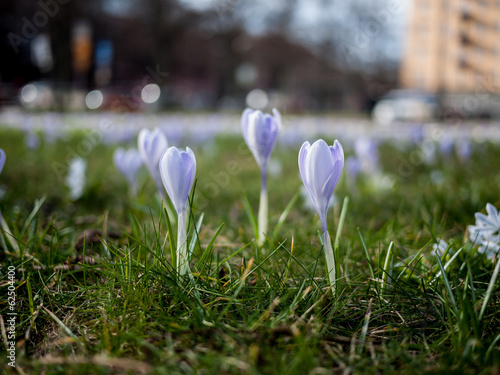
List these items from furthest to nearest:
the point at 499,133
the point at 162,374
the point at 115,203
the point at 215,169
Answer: the point at 499,133
the point at 215,169
the point at 115,203
the point at 162,374

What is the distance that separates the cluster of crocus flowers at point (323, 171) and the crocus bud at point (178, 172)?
0.36 m

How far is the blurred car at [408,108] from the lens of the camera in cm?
2186

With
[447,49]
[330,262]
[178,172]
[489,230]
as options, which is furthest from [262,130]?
[447,49]

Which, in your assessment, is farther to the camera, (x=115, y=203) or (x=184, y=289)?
(x=115, y=203)

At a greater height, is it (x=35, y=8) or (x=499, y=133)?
(x=35, y=8)

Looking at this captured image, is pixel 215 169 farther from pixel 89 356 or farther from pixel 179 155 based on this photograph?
pixel 89 356

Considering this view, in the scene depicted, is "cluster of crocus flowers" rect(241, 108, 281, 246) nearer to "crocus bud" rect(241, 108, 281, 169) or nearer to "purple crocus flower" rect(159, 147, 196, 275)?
"crocus bud" rect(241, 108, 281, 169)

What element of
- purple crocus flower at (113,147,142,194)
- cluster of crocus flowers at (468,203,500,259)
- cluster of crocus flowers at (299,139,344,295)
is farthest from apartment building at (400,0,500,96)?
cluster of crocus flowers at (299,139,344,295)

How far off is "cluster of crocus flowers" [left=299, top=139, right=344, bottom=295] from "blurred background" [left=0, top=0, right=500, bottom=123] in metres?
7.15

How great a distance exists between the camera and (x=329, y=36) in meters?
30.9

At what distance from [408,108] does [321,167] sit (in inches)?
904

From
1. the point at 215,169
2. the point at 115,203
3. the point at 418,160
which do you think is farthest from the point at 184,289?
the point at 418,160

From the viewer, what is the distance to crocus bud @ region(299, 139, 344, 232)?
1391mm

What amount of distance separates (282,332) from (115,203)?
2.20 m
